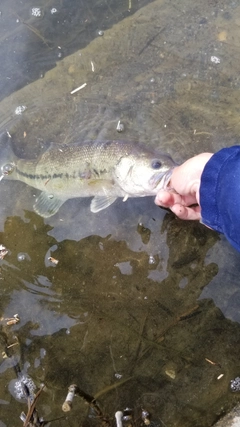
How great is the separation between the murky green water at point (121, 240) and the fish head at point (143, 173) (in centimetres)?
28

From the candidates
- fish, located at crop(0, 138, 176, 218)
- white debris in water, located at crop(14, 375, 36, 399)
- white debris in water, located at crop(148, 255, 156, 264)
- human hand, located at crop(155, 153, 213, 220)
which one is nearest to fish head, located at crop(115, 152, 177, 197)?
fish, located at crop(0, 138, 176, 218)

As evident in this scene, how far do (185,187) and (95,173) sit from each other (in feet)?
3.08

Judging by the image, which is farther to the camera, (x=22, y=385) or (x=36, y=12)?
(x=36, y=12)

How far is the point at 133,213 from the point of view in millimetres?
4219

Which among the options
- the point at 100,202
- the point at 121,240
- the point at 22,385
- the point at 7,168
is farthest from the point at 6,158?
the point at 22,385

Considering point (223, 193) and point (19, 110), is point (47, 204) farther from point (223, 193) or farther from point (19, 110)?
point (223, 193)

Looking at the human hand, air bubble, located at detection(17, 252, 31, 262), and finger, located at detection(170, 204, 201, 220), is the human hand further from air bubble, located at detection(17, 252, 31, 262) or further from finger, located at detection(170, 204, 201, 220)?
air bubble, located at detection(17, 252, 31, 262)

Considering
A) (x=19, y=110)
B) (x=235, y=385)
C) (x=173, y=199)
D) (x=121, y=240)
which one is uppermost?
(x=19, y=110)

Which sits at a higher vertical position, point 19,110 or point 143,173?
point 19,110

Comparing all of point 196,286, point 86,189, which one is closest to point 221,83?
point 86,189

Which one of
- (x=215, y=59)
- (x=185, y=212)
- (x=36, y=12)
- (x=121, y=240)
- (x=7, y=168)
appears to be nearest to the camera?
(x=185, y=212)

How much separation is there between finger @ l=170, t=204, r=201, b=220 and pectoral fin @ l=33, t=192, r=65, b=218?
1.19 meters

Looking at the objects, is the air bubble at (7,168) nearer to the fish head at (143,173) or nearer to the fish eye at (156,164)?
the fish head at (143,173)

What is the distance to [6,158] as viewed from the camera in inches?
174
